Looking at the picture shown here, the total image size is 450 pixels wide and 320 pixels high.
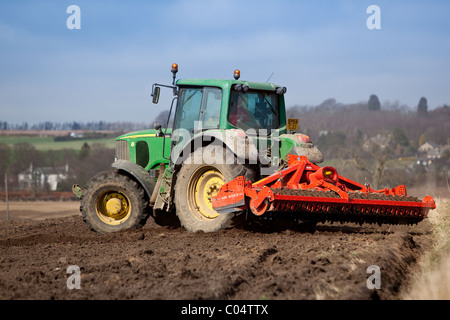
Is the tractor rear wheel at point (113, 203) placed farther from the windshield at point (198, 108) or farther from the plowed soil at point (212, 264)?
the windshield at point (198, 108)

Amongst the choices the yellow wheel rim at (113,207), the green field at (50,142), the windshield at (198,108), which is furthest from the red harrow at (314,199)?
the green field at (50,142)

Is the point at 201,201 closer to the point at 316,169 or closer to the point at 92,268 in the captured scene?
the point at 316,169

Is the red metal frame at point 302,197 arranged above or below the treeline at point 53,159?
above

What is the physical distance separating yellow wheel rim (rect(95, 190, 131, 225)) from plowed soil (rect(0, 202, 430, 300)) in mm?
638

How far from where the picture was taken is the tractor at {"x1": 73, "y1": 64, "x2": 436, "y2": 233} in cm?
857

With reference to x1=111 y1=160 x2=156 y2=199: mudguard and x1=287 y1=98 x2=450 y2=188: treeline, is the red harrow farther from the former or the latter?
x1=287 y1=98 x2=450 y2=188: treeline

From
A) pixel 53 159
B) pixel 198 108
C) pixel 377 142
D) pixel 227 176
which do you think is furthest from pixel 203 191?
pixel 53 159

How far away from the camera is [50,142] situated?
67.6 m

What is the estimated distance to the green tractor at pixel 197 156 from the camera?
906 centimetres

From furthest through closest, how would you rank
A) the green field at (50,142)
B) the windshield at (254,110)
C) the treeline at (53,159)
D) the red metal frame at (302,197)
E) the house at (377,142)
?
the green field at (50,142) < the treeline at (53,159) < the house at (377,142) < the windshield at (254,110) < the red metal frame at (302,197)

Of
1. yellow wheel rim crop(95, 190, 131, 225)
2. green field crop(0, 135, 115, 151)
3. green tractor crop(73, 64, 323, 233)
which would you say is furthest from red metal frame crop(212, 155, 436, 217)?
green field crop(0, 135, 115, 151)

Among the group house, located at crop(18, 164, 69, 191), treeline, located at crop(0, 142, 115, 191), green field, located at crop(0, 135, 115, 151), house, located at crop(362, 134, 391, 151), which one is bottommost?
house, located at crop(18, 164, 69, 191)

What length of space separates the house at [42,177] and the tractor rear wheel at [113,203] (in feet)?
141
